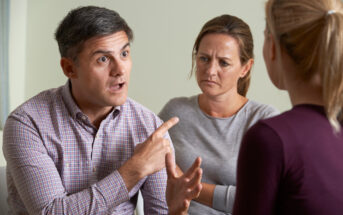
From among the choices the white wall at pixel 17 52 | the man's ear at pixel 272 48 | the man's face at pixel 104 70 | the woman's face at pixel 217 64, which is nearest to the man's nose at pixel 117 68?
the man's face at pixel 104 70

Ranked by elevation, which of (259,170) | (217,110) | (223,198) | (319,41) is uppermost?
(319,41)

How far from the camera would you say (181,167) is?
2037 mm

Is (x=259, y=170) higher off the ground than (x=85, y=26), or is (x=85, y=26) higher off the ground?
(x=85, y=26)

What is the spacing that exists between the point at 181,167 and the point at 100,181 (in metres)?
0.57

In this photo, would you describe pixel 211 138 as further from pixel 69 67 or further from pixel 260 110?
pixel 69 67

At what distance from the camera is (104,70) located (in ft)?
5.44

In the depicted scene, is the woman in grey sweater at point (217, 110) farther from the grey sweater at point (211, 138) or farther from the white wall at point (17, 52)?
the white wall at point (17, 52)

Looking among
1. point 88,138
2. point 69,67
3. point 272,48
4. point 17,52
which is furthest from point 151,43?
point 272,48

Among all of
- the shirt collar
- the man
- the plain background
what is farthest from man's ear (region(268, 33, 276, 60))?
the plain background

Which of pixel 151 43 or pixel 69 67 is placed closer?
pixel 69 67

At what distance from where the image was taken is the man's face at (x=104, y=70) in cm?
164

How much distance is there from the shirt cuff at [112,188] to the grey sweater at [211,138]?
50 cm

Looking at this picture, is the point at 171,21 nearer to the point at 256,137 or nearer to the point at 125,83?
the point at 125,83

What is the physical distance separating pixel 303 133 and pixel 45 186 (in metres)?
0.91
